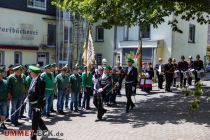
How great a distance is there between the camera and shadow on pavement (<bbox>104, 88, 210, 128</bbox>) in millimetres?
11898

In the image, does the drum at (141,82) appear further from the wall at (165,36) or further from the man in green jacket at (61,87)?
the wall at (165,36)

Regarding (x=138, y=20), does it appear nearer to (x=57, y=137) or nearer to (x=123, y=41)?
(x=57, y=137)

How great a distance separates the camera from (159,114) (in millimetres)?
13234

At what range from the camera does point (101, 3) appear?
14891 mm

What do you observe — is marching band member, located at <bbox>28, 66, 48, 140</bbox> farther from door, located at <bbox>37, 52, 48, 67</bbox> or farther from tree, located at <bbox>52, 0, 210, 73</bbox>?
door, located at <bbox>37, 52, 48, 67</bbox>

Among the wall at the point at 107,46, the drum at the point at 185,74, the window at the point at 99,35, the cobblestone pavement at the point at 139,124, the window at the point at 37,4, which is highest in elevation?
the window at the point at 37,4

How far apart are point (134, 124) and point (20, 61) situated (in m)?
23.4

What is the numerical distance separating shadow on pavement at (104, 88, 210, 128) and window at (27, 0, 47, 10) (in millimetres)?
20807

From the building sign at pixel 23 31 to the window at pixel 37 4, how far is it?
6.52ft

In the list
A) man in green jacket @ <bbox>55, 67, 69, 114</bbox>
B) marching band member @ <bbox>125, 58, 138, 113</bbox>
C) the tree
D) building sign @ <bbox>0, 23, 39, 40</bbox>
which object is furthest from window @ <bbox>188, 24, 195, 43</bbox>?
man in green jacket @ <bbox>55, 67, 69, 114</bbox>

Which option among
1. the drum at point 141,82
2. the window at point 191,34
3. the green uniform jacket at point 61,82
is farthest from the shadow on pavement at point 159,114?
the window at point 191,34

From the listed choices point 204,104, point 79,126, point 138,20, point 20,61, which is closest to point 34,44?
point 20,61

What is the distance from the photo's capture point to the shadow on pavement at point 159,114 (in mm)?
11898

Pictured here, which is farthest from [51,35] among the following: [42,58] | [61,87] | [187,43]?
[61,87]
